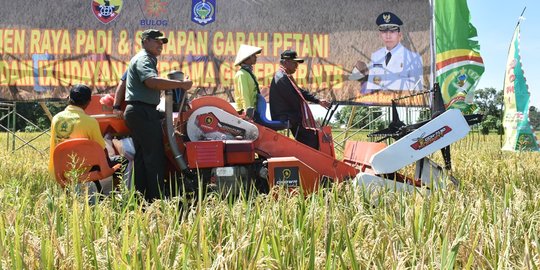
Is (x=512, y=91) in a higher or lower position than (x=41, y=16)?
lower

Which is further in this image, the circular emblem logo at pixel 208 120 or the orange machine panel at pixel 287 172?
the circular emblem logo at pixel 208 120

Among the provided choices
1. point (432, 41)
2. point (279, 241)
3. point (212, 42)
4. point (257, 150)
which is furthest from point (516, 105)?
point (279, 241)

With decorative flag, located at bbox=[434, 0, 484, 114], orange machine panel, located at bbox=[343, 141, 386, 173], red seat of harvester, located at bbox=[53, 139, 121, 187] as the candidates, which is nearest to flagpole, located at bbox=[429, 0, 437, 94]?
decorative flag, located at bbox=[434, 0, 484, 114]

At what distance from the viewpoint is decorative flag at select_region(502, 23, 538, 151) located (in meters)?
12.8

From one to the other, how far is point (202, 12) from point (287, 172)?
6.33 m

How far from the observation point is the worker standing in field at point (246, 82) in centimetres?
571

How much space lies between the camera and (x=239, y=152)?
4773 mm

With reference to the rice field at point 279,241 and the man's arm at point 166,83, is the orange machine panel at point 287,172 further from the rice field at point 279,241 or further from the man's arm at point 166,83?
the rice field at point 279,241

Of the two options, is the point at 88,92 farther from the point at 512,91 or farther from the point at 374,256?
the point at 512,91

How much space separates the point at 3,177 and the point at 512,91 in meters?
11.8

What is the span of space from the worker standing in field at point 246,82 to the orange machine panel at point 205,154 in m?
1.02

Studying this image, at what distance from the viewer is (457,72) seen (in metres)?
9.43

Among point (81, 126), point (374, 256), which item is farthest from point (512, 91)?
point (374, 256)

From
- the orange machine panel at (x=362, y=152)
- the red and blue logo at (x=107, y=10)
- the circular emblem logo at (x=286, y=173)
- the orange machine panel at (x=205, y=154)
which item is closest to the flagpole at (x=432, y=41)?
the orange machine panel at (x=362, y=152)
